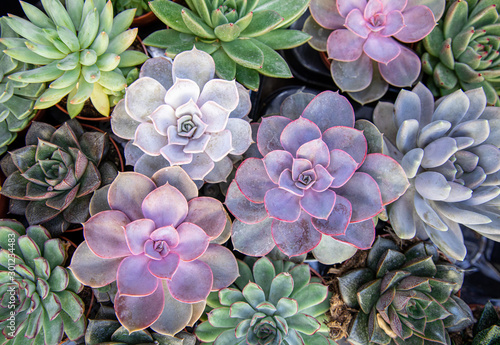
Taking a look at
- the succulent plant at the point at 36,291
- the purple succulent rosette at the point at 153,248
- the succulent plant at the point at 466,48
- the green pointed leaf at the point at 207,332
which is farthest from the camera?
the succulent plant at the point at 466,48

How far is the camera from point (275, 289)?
1.07 meters

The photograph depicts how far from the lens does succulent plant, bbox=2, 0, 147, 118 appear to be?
99cm

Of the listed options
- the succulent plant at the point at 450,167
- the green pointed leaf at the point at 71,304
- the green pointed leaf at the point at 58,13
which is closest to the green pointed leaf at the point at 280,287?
the succulent plant at the point at 450,167

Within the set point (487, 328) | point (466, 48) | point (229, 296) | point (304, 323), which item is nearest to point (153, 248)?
point (229, 296)

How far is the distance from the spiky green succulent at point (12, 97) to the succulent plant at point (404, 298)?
122 centimetres

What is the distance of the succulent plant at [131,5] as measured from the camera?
4.09ft

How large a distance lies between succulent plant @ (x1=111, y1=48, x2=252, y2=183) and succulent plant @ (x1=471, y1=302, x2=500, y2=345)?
3.36 ft

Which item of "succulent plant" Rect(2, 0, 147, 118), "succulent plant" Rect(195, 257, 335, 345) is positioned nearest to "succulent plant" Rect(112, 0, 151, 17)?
"succulent plant" Rect(2, 0, 147, 118)

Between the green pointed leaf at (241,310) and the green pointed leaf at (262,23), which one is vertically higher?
the green pointed leaf at (262,23)

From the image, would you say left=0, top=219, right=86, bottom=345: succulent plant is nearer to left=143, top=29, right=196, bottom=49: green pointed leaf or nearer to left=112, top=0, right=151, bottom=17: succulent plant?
left=143, top=29, right=196, bottom=49: green pointed leaf

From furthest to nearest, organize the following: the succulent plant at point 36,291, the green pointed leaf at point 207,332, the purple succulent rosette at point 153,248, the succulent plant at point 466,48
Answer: the succulent plant at point 466,48 < the green pointed leaf at point 207,332 < the succulent plant at point 36,291 < the purple succulent rosette at point 153,248

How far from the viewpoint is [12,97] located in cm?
111

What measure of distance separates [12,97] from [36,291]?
2.12ft

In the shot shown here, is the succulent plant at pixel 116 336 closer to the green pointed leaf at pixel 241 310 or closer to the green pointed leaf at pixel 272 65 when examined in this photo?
the green pointed leaf at pixel 241 310
